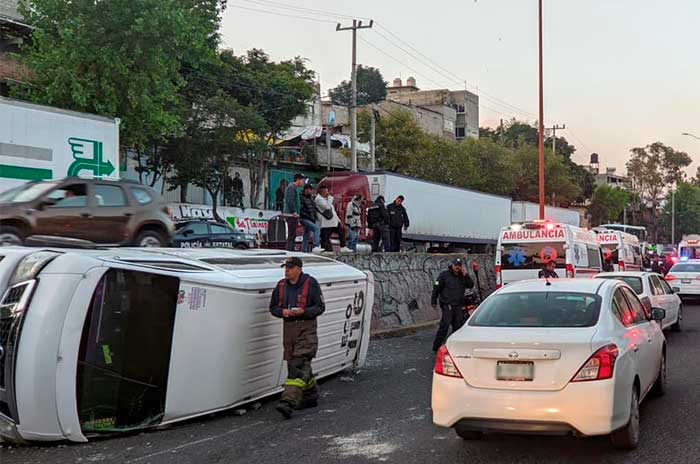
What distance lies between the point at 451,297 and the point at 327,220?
439cm

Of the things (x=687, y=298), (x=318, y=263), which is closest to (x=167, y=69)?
(x=318, y=263)

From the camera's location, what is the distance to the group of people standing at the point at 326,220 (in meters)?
14.2

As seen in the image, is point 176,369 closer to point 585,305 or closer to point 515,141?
point 585,305

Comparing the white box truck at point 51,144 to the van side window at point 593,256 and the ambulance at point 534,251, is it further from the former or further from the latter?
the van side window at point 593,256

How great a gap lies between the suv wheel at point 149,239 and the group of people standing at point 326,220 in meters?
2.95

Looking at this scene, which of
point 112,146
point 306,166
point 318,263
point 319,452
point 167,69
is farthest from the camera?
point 306,166

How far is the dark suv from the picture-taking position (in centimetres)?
1023

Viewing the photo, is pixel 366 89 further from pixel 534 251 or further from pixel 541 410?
pixel 541 410

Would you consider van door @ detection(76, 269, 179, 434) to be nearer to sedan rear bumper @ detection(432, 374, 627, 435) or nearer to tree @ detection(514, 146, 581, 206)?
sedan rear bumper @ detection(432, 374, 627, 435)

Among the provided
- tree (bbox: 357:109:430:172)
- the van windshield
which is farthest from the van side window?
tree (bbox: 357:109:430:172)

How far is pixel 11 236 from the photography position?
10078 mm

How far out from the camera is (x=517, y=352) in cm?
584

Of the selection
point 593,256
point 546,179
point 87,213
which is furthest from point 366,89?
point 87,213

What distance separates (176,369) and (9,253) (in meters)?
1.91
